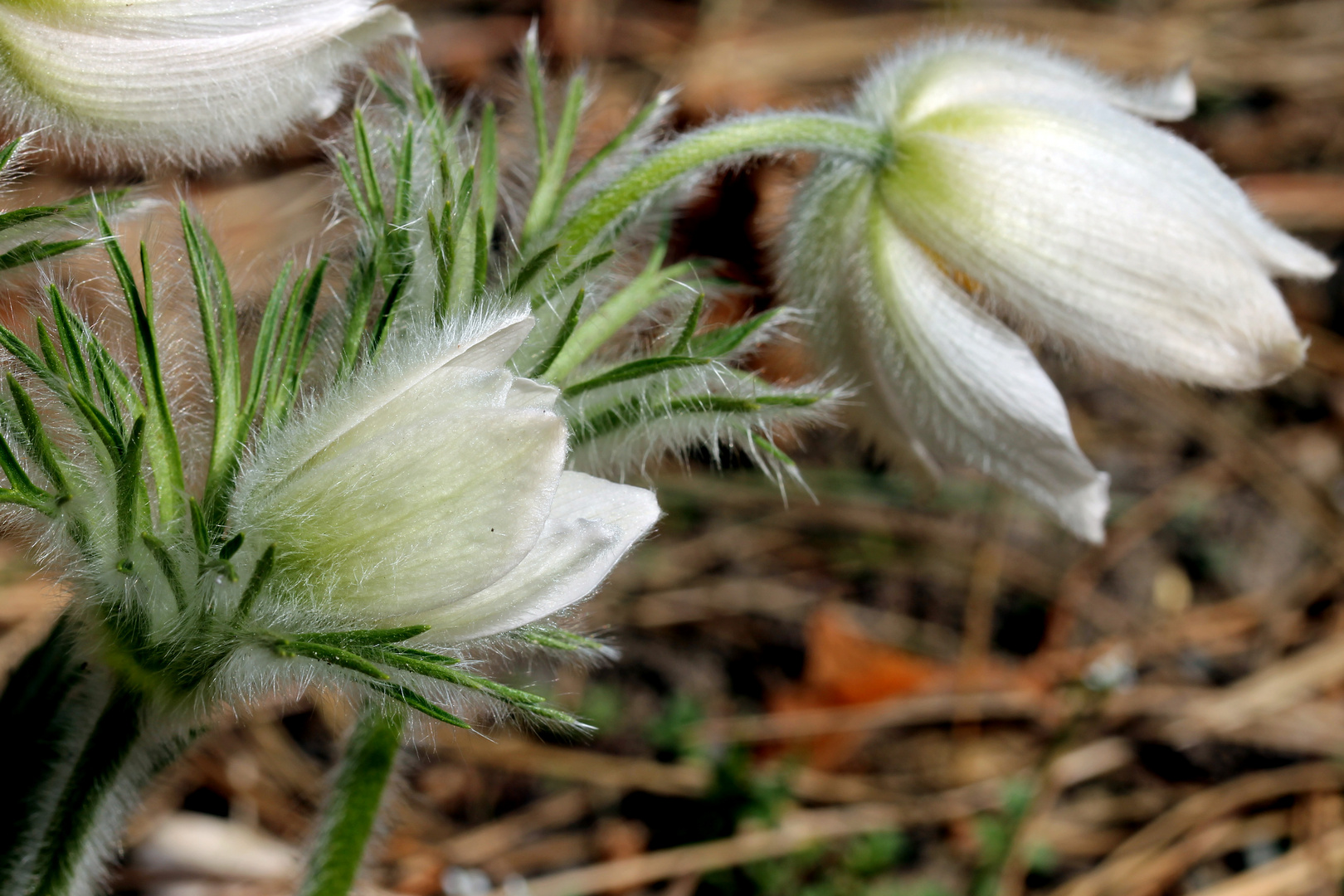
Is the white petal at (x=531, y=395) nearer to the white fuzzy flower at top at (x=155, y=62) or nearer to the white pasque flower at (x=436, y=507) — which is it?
the white pasque flower at (x=436, y=507)

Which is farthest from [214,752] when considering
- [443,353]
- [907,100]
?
[907,100]

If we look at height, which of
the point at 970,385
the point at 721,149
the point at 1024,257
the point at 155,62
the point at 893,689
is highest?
the point at 155,62

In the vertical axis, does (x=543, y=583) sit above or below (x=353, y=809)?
above

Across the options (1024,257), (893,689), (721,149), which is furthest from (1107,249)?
(893,689)

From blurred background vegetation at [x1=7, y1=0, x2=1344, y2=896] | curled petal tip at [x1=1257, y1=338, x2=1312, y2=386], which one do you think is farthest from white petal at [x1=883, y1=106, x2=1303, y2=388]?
blurred background vegetation at [x1=7, y1=0, x2=1344, y2=896]

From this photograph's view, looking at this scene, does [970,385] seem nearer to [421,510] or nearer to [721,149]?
[721,149]

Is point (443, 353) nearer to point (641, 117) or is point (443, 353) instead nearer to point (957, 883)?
point (641, 117)
